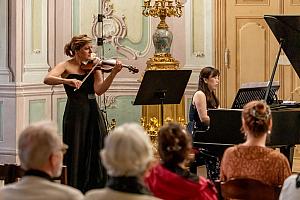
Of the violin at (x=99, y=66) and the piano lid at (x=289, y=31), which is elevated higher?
the piano lid at (x=289, y=31)

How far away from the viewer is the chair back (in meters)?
3.46

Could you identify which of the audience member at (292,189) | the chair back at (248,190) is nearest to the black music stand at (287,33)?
the chair back at (248,190)

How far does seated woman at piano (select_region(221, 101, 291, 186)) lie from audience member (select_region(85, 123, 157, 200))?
1297mm

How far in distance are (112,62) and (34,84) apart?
2.66 metres

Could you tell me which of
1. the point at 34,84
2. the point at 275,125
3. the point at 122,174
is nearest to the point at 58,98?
the point at 34,84

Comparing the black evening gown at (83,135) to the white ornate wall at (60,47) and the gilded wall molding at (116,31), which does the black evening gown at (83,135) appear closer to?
the white ornate wall at (60,47)

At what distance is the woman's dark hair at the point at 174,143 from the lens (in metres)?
3.10

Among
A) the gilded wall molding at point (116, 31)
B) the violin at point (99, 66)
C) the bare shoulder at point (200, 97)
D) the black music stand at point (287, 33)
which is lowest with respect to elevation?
the bare shoulder at point (200, 97)

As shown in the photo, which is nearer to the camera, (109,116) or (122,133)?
(122,133)

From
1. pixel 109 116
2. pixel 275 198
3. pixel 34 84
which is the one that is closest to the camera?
pixel 275 198

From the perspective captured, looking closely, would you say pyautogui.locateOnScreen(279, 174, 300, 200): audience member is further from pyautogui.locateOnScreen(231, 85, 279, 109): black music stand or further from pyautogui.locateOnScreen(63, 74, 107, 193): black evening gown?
Result: pyautogui.locateOnScreen(231, 85, 279, 109): black music stand

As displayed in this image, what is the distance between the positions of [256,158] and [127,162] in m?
1.42

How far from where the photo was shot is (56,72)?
5.73 metres

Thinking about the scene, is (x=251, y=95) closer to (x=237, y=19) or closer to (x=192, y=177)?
(x=237, y=19)
